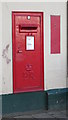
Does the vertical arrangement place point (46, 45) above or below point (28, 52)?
above

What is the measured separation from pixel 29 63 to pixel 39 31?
32.1 inches

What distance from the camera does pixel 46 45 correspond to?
801cm

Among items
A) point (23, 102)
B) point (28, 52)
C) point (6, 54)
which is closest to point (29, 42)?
point (28, 52)

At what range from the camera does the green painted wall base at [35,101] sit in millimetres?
7676

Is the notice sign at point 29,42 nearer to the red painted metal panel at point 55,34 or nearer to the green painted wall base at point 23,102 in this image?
the red painted metal panel at point 55,34

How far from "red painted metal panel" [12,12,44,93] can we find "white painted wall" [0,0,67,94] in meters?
0.11

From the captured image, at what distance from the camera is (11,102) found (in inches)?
303

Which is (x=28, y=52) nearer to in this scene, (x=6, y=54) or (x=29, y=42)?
(x=29, y=42)

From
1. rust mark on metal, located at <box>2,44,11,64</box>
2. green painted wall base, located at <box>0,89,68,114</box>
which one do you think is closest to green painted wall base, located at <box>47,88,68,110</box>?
green painted wall base, located at <box>0,89,68,114</box>

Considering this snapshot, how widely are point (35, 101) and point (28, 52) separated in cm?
122

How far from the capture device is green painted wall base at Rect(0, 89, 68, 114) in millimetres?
7676

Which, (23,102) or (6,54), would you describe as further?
(23,102)

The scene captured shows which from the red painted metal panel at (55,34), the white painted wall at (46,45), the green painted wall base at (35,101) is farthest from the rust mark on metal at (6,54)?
the red painted metal panel at (55,34)

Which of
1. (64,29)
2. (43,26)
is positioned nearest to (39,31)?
→ (43,26)
